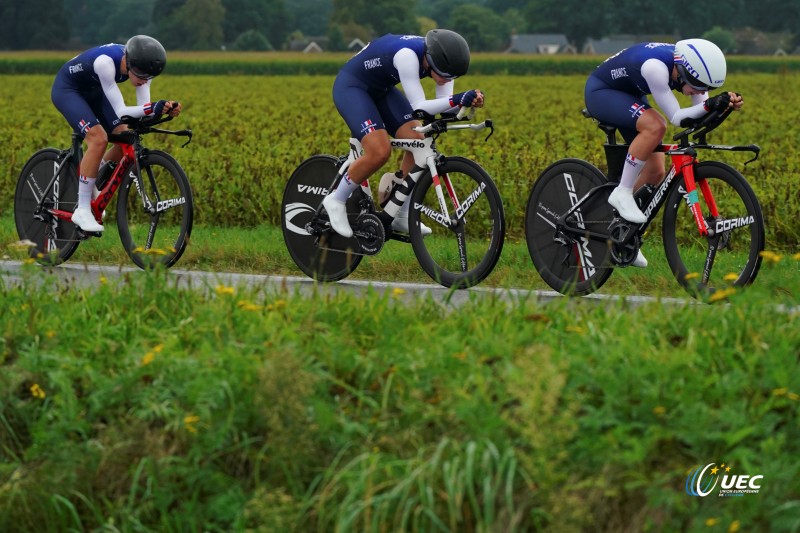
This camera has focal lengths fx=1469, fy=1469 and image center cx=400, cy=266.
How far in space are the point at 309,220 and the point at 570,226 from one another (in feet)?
6.23

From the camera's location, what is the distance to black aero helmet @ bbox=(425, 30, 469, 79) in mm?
8961

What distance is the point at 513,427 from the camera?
498cm

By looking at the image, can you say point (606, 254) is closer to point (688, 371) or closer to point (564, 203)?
point (564, 203)

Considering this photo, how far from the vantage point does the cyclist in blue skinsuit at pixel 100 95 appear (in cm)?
1013

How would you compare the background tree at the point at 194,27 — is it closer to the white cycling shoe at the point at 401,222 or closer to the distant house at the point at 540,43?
the distant house at the point at 540,43

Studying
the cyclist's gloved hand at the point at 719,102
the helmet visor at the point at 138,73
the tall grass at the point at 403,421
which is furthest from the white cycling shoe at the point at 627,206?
the helmet visor at the point at 138,73

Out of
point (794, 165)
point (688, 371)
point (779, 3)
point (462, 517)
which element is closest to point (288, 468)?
point (462, 517)

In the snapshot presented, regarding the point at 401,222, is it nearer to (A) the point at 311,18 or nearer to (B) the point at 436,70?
(B) the point at 436,70

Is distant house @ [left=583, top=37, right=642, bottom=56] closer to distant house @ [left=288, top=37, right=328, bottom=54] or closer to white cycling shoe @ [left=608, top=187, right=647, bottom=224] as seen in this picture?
distant house @ [left=288, top=37, right=328, bottom=54]

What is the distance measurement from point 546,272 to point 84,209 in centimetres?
350

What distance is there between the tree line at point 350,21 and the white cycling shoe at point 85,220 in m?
99.5

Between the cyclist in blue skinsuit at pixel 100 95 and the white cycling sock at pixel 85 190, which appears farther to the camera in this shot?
the white cycling sock at pixel 85 190

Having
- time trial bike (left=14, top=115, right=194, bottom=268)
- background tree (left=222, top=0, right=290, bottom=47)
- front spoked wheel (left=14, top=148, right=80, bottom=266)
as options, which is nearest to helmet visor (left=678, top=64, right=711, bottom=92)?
time trial bike (left=14, top=115, right=194, bottom=268)

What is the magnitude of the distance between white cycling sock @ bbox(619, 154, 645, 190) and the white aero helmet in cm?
57
